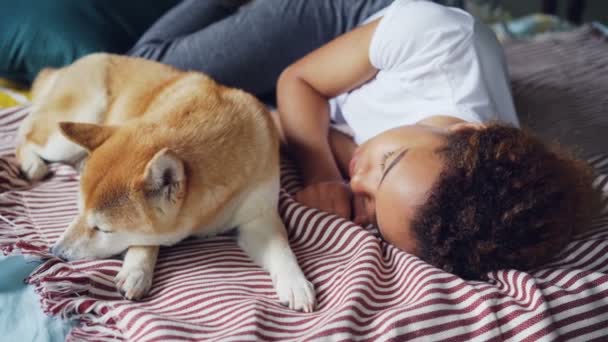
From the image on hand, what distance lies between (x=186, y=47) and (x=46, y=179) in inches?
21.4

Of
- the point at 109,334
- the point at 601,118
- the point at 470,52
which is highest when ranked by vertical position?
the point at 470,52

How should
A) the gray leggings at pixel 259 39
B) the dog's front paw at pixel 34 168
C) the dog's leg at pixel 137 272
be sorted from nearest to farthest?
the dog's leg at pixel 137 272, the dog's front paw at pixel 34 168, the gray leggings at pixel 259 39

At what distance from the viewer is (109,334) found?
0.86m

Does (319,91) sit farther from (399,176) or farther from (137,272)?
(137,272)

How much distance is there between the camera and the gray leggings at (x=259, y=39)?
157 cm

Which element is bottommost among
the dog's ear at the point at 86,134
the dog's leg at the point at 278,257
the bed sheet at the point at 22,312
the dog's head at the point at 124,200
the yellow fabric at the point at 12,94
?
the dog's leg at the point at 278,257

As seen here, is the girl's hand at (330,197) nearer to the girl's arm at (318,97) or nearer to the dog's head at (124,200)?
the girl's arm at (318,97)

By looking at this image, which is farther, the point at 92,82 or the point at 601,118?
the point at 601,118

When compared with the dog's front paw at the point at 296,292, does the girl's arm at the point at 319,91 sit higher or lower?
higher

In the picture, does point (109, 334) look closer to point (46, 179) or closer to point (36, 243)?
point (36, 243)

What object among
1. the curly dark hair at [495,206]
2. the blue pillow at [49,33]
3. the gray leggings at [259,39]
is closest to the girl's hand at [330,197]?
the curly dark hair at [495,206]

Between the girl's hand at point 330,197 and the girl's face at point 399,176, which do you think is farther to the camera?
the girl's hand at point 330,197

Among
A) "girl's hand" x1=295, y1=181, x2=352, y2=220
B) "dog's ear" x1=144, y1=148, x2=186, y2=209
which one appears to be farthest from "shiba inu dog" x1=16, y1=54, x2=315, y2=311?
"girl's hand" x1=295, y1=181, x2=352, y2=220

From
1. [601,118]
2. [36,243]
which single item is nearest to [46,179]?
[36,243]
